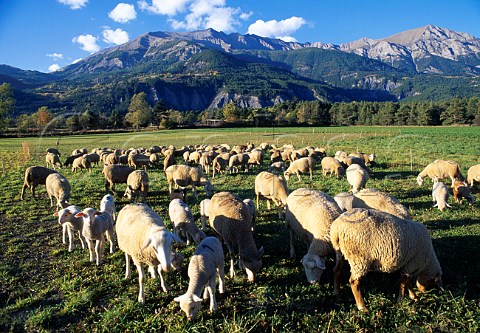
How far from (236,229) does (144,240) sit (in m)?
2.55

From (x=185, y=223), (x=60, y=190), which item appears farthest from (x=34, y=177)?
(x=185, y=223)

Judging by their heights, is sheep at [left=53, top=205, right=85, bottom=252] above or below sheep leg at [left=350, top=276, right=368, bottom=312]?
above

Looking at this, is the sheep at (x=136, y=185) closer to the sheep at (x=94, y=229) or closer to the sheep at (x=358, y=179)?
the sheep at (x=94, y=229)

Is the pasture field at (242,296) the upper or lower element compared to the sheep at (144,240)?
lower

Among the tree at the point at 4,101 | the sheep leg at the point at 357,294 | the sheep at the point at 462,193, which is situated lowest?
the sheep leg at the point at 357,294

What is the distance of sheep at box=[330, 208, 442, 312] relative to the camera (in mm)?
5703

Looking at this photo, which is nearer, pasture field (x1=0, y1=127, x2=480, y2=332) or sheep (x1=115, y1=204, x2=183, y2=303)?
pasture field (x1=0, y1=127, x2=480, y2=332)

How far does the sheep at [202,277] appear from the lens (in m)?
5.35

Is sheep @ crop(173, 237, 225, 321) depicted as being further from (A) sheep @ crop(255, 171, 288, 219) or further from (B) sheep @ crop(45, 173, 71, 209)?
(B) sheep @ crop(45, 173, 71, 209)

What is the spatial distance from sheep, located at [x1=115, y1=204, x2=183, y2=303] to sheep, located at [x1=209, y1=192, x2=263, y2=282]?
1822 mm

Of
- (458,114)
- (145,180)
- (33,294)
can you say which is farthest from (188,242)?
(458,114)

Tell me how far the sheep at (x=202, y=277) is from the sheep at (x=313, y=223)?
2.07 meters

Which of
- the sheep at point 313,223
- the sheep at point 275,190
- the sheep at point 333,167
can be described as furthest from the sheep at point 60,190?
the sheep at point 333,167

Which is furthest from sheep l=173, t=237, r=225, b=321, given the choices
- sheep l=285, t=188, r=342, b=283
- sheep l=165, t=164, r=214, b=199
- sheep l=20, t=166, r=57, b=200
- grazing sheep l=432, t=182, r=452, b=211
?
sheep l=20, t=166, r=57, b=200
